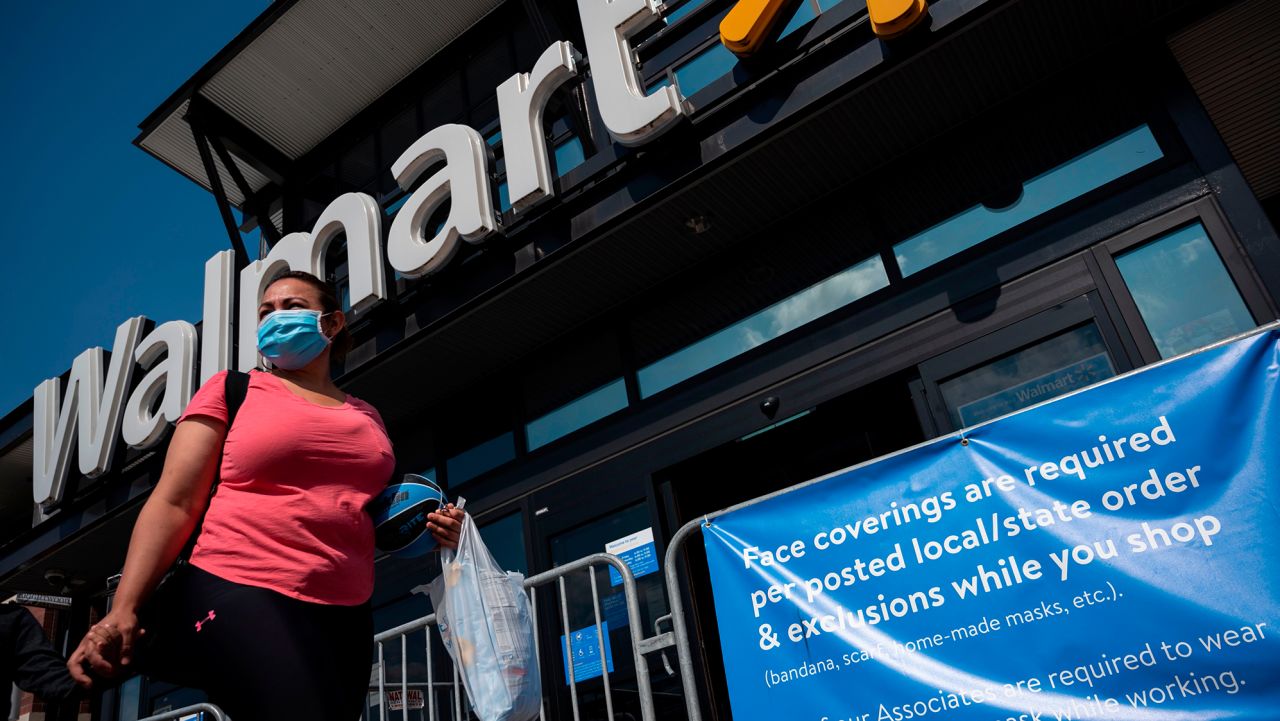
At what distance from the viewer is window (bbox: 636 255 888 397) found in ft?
17.8

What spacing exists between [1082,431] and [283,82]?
8581 mm

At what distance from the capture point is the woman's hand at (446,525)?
7.43 ft

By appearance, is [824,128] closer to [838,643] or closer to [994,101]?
[994,101]

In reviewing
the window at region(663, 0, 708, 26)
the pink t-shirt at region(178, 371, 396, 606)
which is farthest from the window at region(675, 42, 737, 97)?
the pink t-shirt at region(178, 371, 396, 606)

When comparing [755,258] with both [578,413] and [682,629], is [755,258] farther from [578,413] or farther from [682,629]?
[682,629]

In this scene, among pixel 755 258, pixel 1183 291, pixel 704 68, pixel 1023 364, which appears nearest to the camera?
pixel 1183 291

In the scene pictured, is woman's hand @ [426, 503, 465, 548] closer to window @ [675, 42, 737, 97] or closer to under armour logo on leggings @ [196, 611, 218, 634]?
under armour logo on leggings @ [196, 611, 218, 634]

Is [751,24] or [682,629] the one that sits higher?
[751,24]

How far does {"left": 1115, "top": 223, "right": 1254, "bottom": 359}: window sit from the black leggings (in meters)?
4.30

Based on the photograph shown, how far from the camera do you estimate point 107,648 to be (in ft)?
5.03

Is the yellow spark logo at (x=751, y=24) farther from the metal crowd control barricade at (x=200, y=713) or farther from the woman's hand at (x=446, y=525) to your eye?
the metal crowd control barricade at (x=200, y=713)

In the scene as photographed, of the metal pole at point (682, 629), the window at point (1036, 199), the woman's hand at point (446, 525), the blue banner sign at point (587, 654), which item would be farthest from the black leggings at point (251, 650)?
the window at point (1036, 199)

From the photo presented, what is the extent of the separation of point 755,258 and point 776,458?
1.42 m

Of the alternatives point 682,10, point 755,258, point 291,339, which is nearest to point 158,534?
point 291,339
